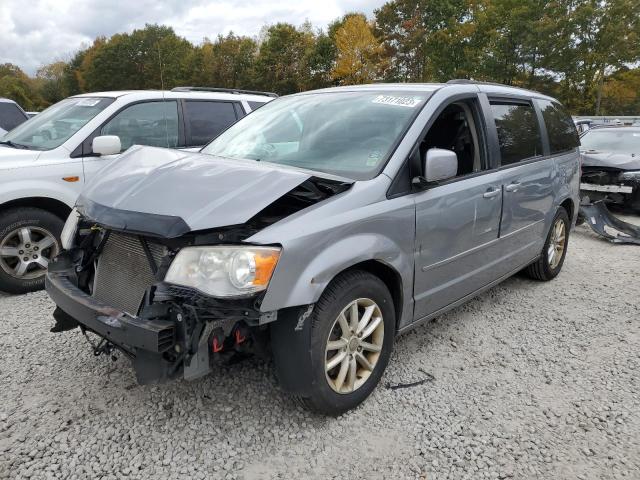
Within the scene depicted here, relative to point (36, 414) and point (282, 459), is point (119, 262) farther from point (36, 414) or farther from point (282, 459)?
point (282, 459)

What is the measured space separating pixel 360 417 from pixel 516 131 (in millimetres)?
2777

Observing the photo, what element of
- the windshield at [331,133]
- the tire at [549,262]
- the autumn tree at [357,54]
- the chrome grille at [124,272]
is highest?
the autumn tree at [357,54]

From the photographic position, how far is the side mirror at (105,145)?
4500 millimetres

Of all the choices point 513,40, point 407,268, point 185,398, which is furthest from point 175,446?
point 513,40

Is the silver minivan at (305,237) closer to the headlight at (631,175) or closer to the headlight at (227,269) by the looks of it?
the headlight at (227,269)

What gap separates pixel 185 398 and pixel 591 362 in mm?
2749

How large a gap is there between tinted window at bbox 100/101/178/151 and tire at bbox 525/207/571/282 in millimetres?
4006

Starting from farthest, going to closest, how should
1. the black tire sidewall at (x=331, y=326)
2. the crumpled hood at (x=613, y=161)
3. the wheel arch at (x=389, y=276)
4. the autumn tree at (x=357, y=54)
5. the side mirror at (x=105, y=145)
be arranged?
the autumn tree at (x=357, y=54) → the crumpled hood at (x=613, y=161) → the side mirror at (x=105, y=145) → the wheel arch at (x=389, y=276) → the black tire sidewall at (x=331, y=326)

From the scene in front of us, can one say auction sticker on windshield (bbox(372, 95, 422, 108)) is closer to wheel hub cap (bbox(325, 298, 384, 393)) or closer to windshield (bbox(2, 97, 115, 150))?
wheel hub cap (bbox(325, 298, 384, 393))

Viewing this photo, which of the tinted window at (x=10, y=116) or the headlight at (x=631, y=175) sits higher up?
the tinted window at (x=10, y=116)

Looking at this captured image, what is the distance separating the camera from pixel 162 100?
5.50 meters

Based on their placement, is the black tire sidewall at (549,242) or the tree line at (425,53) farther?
the tree line at (425,53)

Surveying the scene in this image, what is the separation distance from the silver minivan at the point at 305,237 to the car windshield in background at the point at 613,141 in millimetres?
6887

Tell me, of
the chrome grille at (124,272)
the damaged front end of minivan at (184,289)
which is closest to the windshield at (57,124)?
the chrome grille at (124,272)
